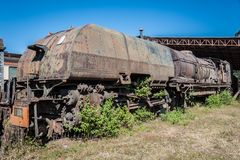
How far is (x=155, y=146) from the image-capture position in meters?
6.77

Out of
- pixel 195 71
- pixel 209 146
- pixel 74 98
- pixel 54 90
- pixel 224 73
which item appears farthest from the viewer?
pixel 224 73

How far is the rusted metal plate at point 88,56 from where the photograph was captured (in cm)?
745

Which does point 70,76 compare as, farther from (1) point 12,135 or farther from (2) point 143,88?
(2) point 143,88

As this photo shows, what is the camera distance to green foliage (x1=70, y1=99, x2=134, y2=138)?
292 inches

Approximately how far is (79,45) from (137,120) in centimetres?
416

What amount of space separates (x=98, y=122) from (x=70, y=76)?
1.47 meters

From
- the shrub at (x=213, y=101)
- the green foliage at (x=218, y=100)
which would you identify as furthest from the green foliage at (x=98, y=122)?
the shrub at (x=213, y=101)

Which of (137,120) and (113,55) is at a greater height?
(113,55)

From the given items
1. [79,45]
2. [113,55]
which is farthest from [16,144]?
[113,55]

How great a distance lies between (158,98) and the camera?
12539mm

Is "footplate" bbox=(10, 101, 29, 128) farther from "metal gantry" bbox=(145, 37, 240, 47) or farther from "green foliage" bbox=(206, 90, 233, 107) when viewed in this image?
"metal gantry" bbox=(145, 37, 240, 47)

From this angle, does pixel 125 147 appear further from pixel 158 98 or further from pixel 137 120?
pixel 158 98

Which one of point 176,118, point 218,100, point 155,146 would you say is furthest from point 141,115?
point 218,100

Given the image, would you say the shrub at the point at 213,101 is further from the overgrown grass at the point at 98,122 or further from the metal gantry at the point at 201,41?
the overgrown grass at the point at 98,122
